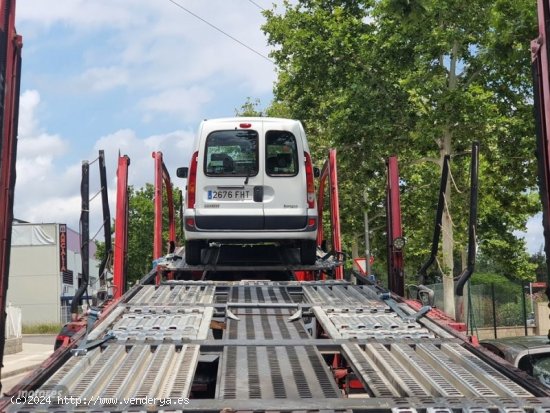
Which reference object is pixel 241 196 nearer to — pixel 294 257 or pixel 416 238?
pixel 294 257

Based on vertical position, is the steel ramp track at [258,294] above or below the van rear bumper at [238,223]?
below

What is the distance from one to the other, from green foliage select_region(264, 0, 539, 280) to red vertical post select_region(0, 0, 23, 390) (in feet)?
48.2

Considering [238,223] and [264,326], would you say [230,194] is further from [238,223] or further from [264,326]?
[264,326]

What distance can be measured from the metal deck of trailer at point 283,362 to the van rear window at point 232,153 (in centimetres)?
265

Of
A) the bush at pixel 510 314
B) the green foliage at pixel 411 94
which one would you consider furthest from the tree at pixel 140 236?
the bush at pixel 510 314

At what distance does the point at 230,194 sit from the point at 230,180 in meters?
0.17

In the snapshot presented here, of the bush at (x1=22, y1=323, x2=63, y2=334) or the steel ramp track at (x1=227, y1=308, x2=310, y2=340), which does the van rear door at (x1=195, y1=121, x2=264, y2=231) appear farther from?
the bush at (x1=22, y1=323, x2=63, y2=334)

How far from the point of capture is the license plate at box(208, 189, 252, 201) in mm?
8328

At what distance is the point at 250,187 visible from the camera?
8367 mm

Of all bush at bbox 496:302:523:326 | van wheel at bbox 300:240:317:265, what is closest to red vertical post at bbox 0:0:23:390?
van wheel at bbox 300:240:317:265

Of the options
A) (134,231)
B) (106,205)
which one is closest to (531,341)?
(106,205)

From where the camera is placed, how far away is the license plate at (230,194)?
328 inches

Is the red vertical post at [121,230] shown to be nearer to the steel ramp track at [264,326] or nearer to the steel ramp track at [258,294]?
the steel ramp track at [258,294]

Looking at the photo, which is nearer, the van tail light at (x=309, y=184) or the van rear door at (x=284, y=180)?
the van rear door at (x=284, y=180)
